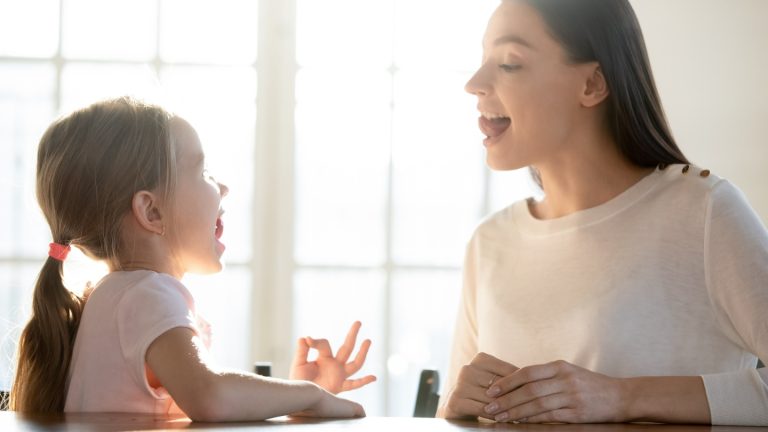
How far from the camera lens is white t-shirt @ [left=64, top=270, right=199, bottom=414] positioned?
52.4 inches

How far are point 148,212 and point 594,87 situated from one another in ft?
2.63

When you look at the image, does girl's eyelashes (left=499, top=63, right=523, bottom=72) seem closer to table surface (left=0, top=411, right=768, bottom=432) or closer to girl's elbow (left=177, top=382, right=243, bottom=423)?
table surface (left=0, top=411, right=768, bottom=432)

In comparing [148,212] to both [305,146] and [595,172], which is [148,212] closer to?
[595,172]

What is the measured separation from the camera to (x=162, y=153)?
1522 millimetres

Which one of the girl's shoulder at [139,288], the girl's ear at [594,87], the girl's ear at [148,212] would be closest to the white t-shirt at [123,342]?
the girl's shoulder at [139,288]

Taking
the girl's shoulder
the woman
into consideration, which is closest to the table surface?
the girl's shoulder

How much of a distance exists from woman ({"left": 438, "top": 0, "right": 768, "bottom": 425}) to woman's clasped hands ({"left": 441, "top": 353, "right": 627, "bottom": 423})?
25 centimetres

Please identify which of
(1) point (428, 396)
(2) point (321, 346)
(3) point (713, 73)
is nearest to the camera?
(2) point (321, 346)

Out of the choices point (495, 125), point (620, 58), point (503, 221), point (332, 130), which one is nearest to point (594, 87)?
point (620, 58)

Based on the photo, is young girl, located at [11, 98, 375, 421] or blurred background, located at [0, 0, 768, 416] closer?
young girl, located at [11, 98, 375, 421]

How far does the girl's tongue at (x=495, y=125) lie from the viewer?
1914mm

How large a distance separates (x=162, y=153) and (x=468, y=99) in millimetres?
2255

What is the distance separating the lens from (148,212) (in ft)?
4.97

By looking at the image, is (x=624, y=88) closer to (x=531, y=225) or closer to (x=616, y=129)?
(x=616, y=129)
